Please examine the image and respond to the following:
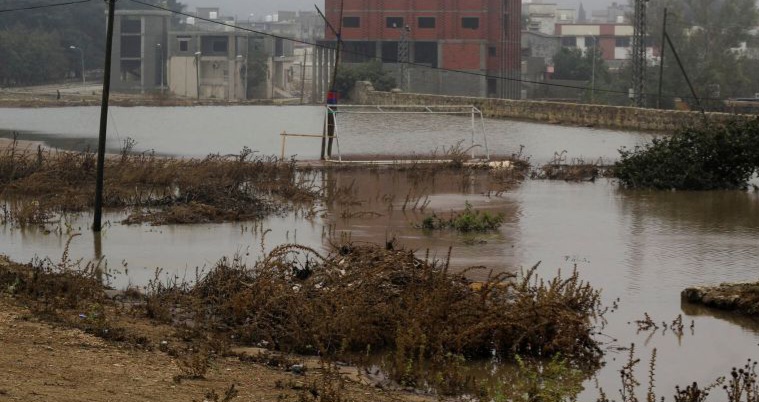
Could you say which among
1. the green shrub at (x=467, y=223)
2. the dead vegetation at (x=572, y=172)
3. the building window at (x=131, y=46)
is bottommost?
the green shrub at (x=467, y=223)

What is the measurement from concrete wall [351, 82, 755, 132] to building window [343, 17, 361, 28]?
19.9m

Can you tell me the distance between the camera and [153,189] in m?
25.5

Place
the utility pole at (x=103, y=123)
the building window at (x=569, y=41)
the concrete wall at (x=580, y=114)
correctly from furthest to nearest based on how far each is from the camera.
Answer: the building window at (x=569, y=41)
the concrete wall at (x=580, y=114)
the utility pole at (x=103, y=123)

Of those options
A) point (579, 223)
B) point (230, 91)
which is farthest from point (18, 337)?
point (230, 91)

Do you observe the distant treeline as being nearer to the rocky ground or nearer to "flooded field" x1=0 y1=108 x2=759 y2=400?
"flooded field" x1=0 y1=108 x2=759 y2=400

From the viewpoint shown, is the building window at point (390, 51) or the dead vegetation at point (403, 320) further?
the building window at point (390, 51)

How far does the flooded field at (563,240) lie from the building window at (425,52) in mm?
65656

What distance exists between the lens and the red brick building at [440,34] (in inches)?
3706

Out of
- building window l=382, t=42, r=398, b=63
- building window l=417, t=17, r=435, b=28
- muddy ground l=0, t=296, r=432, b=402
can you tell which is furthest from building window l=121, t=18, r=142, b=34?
muddy ground l=0, t=296, r=432, b=402

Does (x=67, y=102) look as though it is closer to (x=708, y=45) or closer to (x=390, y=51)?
(x=390, y=51)

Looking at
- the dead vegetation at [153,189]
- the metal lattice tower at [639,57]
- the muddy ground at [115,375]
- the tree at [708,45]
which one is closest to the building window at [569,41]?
the tree at [708,45]

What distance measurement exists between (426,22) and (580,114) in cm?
4077

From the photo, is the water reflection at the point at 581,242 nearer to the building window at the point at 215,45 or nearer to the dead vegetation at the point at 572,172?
the dead vegetation at the point at 572,172

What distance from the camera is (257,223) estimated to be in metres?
21.5
